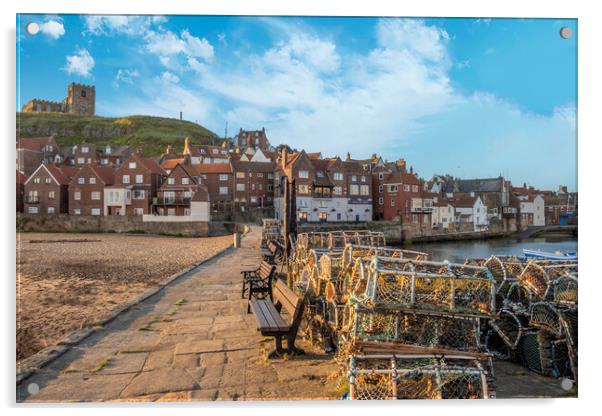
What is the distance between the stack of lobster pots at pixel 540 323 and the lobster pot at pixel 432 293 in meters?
0.57

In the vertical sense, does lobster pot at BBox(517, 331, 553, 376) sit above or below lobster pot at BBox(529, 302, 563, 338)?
below

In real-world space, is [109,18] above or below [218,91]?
above

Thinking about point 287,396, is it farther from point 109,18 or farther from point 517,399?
point 109,18

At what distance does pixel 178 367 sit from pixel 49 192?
43.0 meters

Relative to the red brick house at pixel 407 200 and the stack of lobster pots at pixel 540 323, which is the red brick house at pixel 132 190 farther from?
the stack of lobster pots at pixel 540 323

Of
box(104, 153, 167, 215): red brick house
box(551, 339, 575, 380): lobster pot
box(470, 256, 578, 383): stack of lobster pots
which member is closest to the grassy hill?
box(104, 153, 167, 215): red brick house

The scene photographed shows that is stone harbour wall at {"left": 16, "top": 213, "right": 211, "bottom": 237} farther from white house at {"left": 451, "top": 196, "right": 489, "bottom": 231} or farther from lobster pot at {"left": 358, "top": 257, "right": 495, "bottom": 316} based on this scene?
lobster pot at {"left": 358, "top": 257, "right": 495, "bottom": 316}

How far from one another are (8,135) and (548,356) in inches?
289

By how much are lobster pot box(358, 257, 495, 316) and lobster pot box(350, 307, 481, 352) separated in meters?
0.10

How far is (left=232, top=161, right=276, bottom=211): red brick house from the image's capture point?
54.8m

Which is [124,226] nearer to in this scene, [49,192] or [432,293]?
[49,192]

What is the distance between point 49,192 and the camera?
4072 cm

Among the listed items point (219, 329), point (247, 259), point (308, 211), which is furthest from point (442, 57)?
point (308, 211)

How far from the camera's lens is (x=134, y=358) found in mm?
5102
